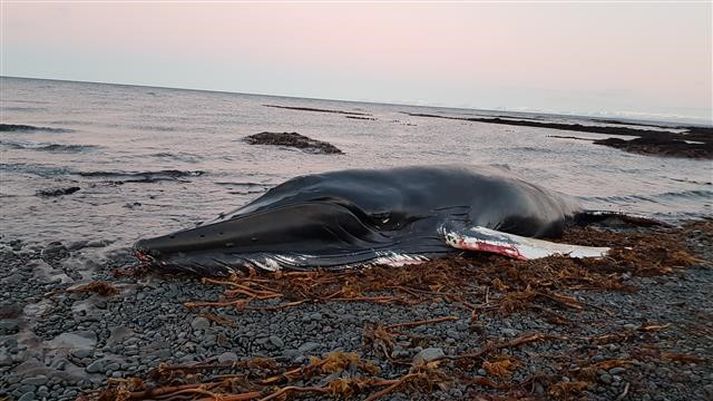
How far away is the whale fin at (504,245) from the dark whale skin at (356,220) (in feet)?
0.58

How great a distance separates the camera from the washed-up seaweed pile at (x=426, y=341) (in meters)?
3.82

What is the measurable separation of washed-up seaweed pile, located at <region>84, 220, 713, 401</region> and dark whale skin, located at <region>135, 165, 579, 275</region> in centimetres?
32

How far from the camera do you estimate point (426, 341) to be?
468cm

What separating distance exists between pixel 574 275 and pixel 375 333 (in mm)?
3272

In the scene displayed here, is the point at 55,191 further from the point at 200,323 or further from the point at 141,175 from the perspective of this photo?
the point at 200,323

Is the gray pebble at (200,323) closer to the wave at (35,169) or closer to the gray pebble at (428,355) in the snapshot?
the gray pebble at (428,355)

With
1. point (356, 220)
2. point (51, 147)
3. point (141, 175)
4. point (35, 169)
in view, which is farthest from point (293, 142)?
point (356, 220)

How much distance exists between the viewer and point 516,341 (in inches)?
183

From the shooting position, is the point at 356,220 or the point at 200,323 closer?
the point at 200,323

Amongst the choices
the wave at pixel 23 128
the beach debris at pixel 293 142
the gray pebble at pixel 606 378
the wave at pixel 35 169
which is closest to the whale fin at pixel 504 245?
the gray pebble at pixel 606 378

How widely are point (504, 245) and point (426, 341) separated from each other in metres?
3.00

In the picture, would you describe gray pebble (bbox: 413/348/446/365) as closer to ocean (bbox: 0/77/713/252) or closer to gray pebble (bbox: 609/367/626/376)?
gray pebble (bbox: 609/367/626/376)

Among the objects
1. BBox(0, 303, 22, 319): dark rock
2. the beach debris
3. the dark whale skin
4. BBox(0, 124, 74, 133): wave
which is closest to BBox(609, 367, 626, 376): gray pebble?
the dark whale skin

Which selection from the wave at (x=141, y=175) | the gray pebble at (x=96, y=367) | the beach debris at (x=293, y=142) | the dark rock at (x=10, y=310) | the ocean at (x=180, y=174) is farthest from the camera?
the beach debris at (x=293, y=142)
